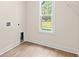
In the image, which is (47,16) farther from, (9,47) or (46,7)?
(9,47)

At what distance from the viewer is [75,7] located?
342 centimetres

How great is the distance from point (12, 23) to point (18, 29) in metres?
0.42

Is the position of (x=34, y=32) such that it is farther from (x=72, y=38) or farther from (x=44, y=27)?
(x=72, y=38)

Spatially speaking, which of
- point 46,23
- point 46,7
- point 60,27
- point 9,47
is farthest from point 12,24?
point 60,27

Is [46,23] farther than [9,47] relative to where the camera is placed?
Yes

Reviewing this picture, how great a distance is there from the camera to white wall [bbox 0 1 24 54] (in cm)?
340

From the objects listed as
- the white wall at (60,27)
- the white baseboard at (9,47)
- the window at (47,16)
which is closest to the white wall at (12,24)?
the white baseboard at (9,47)

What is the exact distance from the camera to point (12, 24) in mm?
3799

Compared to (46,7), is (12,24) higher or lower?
lower

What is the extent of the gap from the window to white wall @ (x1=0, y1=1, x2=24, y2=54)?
2.28 feet

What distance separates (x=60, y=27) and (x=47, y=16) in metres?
0.65

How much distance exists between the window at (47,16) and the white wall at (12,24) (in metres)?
0.69

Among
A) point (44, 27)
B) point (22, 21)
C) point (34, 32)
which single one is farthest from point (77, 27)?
point (22, 21)

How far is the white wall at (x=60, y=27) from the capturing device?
11.5 feet
